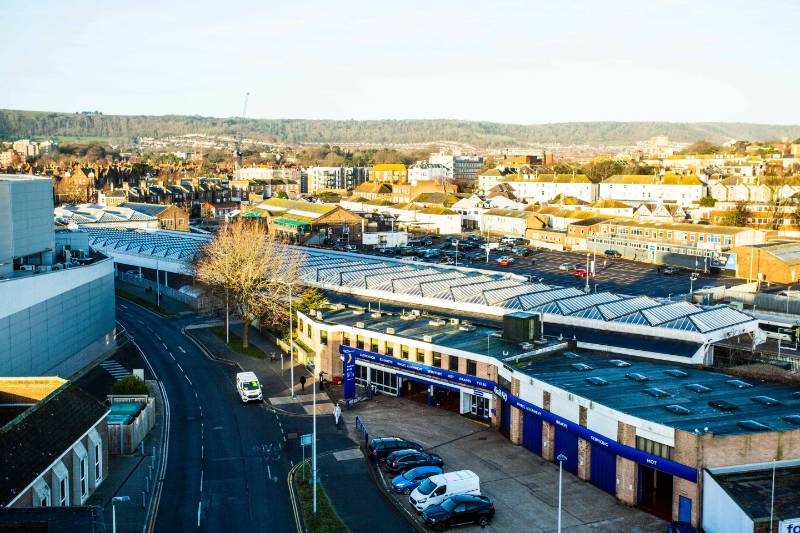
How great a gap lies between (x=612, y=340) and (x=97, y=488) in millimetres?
24024

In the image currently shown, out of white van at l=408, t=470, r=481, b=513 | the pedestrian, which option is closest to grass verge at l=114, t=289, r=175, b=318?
the pedestrian

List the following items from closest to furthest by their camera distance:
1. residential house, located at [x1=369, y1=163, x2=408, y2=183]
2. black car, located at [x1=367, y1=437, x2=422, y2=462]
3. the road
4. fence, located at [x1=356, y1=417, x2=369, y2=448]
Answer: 1. the road
2. black car, located at [x1=367, y1=437, x2=422, y2=462]
3. fence, located at [x1=356, y1=417, x2=369, y2=448]
4. residential house, located at [x1=369, y1=163, x2=408, y2=183]

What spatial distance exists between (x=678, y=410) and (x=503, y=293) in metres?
19.7

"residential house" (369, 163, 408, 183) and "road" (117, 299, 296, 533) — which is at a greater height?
"residential house" (369, 163, 408, 183)

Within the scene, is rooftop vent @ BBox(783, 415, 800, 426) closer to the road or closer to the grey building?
the road

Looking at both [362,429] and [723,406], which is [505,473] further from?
[723,406]

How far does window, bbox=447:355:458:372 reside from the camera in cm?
3478

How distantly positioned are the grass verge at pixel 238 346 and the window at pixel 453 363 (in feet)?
47.2

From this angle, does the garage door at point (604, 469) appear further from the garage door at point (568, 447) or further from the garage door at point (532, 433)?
the garage door at point (532, 433)

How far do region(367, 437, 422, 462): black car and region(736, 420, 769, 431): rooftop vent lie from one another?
11970 millimetres

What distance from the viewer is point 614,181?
13462 cm

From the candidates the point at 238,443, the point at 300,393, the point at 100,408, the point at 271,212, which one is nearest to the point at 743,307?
the point at 300,393

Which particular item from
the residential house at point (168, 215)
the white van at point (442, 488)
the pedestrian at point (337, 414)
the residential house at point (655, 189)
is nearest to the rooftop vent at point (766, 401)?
the white van at point (442, 488)

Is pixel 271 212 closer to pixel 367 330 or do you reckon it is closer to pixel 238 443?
pixel 367 330
